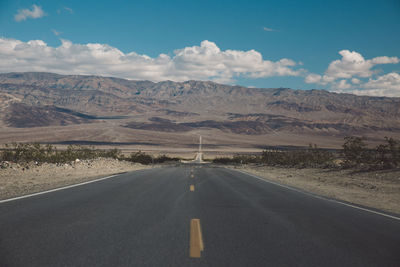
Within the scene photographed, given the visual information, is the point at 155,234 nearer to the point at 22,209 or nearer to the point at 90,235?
the point at 90,235

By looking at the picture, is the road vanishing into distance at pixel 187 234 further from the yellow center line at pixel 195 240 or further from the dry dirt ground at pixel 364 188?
the dry dirt ground at pixel 364 188

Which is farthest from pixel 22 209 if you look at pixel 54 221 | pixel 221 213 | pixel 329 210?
pixel 329 210

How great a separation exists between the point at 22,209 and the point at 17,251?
334 centimetres

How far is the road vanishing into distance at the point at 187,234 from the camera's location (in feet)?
16.1

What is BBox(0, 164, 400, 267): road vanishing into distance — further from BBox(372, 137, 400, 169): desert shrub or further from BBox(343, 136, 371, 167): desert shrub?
BBox(343, 136, 371, 167): desert shrub

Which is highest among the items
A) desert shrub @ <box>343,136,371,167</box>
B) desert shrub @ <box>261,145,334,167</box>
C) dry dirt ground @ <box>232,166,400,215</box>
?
desert shrub @ <box>343,136,371,167</box>

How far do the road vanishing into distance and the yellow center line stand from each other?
0.06 feet

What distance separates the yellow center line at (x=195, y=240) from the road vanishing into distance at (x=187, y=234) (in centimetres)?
2

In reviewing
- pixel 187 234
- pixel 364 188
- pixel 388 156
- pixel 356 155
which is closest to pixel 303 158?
pixel 356 155

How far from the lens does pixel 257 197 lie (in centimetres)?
1167

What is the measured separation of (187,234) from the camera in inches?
244

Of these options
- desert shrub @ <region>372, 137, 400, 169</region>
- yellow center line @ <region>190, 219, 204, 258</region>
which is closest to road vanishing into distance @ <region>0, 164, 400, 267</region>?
yellow center line @ <region>190, 219, 204, 258</region>

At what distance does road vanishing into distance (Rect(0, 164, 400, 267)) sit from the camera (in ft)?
16.1

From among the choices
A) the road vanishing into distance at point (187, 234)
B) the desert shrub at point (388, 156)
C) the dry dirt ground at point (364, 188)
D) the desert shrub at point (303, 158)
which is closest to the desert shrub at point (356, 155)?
the desert shrub at point (388, 156)
